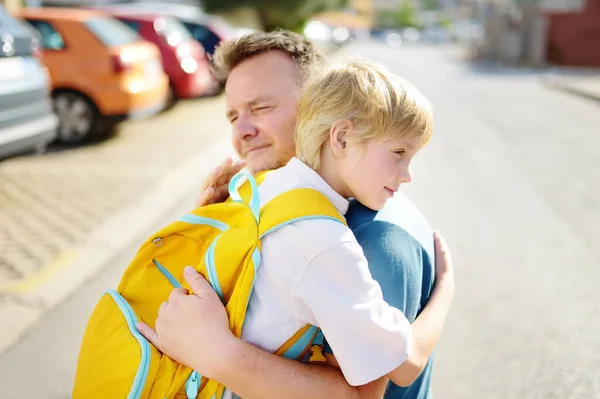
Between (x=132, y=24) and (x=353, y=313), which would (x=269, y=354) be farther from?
(x=132, y=24)

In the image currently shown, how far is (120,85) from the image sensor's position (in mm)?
8977

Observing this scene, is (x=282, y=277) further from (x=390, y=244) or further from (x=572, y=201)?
(x=572, y=201)

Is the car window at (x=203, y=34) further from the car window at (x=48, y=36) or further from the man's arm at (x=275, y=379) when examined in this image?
the man's arm at (x=275, y=379)

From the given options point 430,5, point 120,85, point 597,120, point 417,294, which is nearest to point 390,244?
point 417,294

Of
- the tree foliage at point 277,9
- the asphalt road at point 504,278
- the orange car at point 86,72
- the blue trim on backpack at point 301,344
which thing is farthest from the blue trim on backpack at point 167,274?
the tree foliage at point 277,9

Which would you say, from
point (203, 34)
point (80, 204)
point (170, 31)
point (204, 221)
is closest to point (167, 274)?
point (204, 221)

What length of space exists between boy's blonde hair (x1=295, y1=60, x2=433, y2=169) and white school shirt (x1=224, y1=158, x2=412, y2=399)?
0.82 feet

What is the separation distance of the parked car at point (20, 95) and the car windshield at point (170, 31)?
6.11 meters

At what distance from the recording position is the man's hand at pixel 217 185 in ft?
6.59

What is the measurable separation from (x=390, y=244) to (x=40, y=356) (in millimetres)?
2517

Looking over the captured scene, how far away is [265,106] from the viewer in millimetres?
2020

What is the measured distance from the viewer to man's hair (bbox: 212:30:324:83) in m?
2.01

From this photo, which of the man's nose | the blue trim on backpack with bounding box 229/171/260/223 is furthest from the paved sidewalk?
the blue trim on backpack with bounding box 229/171/260/223

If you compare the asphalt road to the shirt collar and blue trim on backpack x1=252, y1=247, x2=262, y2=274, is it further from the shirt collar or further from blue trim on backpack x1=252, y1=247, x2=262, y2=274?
blue trim on backpack x1=252, y1=247, x2=262, y2=274
